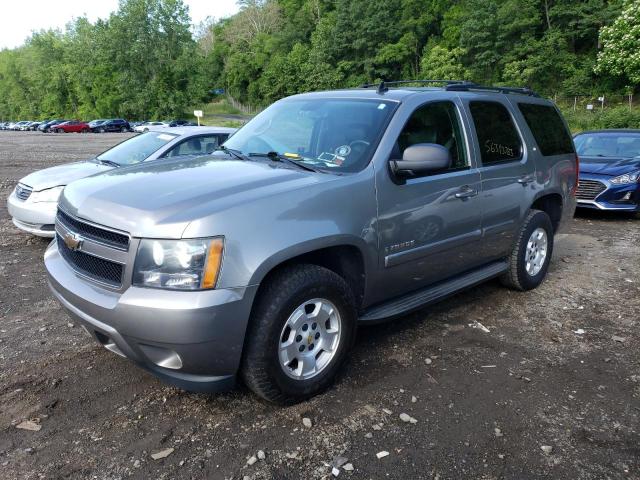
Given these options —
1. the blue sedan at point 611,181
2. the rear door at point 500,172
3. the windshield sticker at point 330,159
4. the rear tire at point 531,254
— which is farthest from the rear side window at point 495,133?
the blue sedan at point 611,181

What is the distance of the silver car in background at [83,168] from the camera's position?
6426 millimetres

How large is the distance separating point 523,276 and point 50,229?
5.53 metres

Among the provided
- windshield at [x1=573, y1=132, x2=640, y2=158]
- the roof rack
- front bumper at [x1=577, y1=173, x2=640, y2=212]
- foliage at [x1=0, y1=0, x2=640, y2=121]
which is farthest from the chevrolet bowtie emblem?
foliage at [x1=0, y1=0, x2=640, y2=121]

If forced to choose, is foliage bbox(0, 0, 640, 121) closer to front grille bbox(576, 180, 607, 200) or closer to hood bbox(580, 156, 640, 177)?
hood bbox(580, 156, 640, 177)

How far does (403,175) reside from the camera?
353 centimetres

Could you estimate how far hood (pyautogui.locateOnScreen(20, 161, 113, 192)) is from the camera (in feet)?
21.4

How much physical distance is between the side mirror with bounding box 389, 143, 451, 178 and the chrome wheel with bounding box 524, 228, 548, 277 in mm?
2073

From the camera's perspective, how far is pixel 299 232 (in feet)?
9.57

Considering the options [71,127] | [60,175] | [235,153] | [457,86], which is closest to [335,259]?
[235,153]

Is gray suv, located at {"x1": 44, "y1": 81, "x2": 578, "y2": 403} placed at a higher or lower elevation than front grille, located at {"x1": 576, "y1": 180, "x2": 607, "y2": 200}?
higher

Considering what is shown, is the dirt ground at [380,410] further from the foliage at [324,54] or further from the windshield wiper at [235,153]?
the foliage at [324,54]

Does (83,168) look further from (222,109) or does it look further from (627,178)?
(222,109)

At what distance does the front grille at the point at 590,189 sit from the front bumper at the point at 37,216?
8036 millimetres

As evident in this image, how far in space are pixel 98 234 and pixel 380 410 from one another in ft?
6.35
